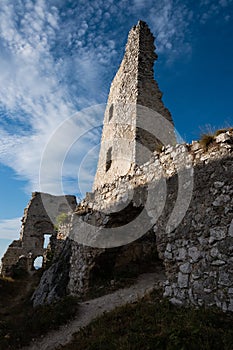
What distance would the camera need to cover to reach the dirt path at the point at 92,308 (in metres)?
5.77

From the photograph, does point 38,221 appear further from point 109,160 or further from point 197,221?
point 197,221

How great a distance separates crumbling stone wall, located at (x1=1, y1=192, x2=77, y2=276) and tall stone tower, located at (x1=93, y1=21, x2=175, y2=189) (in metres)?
14.4

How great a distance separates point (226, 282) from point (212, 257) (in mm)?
476

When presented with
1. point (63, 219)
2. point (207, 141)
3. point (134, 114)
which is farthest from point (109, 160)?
point (207, 141)

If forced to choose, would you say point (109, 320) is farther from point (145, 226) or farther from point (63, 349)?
point (145, 226)

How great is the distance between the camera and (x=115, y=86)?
14484mm

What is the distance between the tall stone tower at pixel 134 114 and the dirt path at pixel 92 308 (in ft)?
14.3

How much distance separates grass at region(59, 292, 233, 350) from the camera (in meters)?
3.81

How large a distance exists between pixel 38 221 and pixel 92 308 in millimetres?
21619

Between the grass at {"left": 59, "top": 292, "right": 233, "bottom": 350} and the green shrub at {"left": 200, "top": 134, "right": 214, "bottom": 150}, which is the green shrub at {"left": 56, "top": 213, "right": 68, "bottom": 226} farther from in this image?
the green shrub at {"left": 200, "top": 134, "right": 214, "bottom": 150}

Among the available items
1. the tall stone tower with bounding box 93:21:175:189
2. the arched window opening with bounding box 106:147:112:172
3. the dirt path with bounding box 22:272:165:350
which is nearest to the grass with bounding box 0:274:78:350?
the dirt path with bounding box 22:272:165:350

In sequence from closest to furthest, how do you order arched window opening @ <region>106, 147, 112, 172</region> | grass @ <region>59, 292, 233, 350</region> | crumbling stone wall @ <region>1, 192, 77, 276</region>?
1. grass @ <region>59, 292, 233, 350</region>
2. arched window opening @ <region>106, 147, 112, 172</region>
3. crumbling stone wall @ <region>1, 192, 77, 276</region>

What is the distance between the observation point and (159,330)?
4383mm

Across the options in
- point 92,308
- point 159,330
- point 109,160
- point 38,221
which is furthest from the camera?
point 38,221
